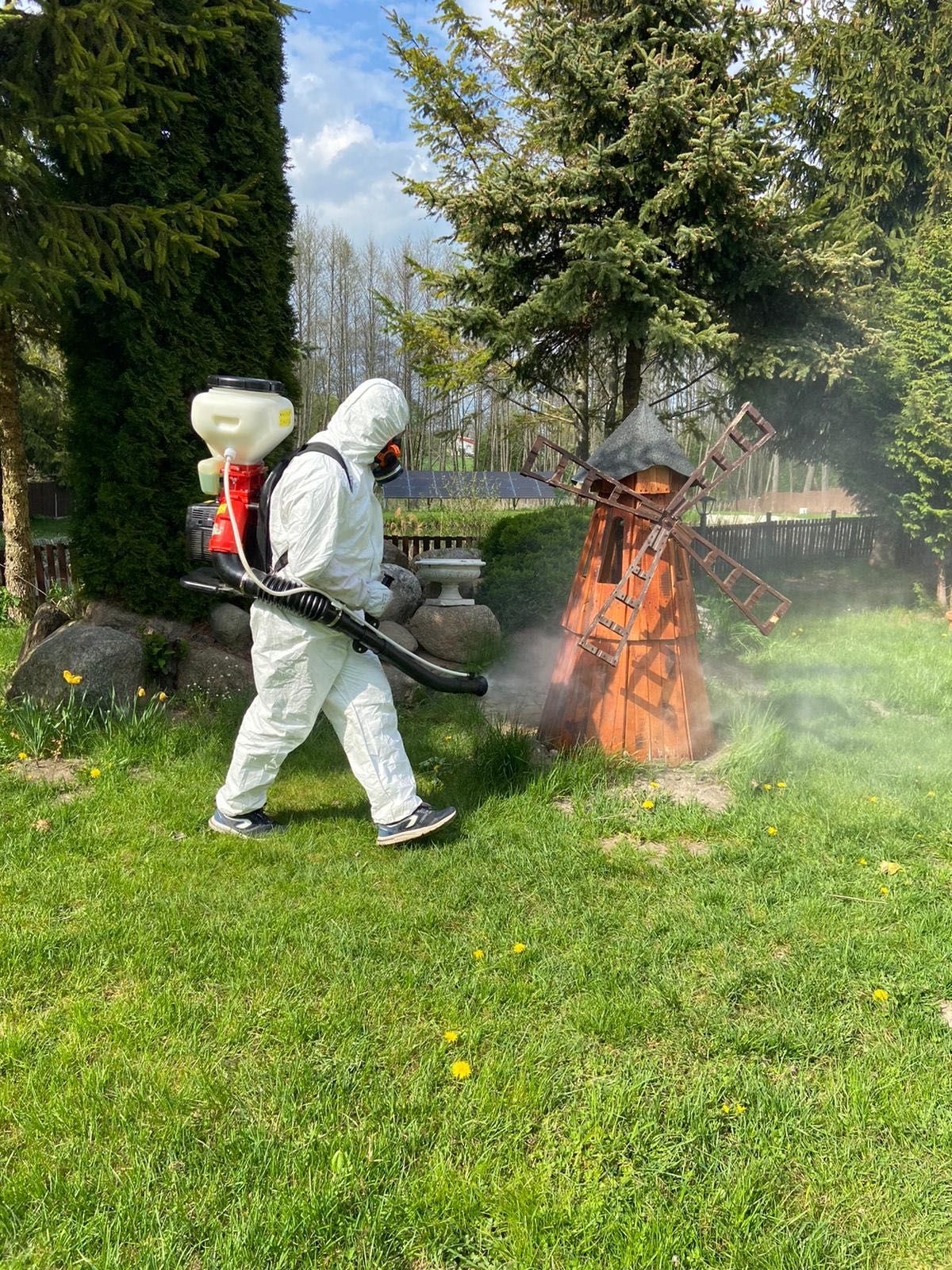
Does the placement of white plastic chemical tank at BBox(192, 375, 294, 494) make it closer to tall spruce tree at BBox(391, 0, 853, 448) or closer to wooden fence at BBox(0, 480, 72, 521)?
tall spruce tree at BBox(391, 0, 853, 448)

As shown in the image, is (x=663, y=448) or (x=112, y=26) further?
(x=663, y=448)

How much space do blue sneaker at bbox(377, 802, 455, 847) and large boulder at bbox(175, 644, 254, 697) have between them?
7.68ft

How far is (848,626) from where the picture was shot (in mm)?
9070

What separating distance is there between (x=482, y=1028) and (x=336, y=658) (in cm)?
176

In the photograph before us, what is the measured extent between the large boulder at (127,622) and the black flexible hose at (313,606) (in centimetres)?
227

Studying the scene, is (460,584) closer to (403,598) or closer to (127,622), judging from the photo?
(403,598)

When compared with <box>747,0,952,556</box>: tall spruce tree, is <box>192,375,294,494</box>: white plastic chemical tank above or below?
below

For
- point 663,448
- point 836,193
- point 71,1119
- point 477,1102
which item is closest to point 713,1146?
point 477,1102

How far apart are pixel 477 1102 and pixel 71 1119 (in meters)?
1.11

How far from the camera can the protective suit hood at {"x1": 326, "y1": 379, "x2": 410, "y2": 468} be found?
3.47 meters

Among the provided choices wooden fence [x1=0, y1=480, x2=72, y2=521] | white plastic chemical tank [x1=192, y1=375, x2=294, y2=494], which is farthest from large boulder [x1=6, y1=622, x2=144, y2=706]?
wooden fence [x1=0, y1=480, x2=72, y2=521]

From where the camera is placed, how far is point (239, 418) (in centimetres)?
350

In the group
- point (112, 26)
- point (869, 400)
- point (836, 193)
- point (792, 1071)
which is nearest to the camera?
point (792, 1071)

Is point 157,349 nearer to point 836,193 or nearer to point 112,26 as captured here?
point 112,26
